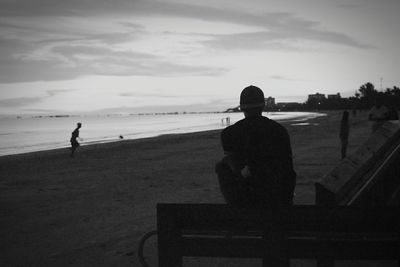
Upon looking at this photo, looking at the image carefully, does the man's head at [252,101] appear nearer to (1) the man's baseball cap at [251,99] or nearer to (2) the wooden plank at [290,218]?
(1) the man's baseball cap at [251,99]

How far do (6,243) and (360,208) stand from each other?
565cm

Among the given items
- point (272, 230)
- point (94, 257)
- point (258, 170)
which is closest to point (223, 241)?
point (272, 230)

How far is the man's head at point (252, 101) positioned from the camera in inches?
111

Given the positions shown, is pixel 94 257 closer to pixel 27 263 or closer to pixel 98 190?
pixel 27 263

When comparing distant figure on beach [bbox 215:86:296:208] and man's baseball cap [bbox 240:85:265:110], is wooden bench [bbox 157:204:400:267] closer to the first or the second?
distant figure on beach [bbox 215:86:296:208]

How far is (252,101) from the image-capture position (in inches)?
112

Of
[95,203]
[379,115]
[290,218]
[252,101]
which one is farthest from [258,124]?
[379,115]

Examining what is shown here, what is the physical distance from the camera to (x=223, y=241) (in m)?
2.06

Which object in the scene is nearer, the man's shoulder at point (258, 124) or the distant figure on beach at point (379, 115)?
the man's shoulder at point (258, 124)

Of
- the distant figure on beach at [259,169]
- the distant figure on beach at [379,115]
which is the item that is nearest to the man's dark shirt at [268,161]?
the distant figure on beach at [259,169]

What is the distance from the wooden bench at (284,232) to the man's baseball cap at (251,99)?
1.07m

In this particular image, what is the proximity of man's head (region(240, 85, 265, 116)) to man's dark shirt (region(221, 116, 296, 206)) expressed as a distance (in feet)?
0.67

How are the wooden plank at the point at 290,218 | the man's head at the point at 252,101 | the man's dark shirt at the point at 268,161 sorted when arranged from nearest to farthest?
the wooden plank at the point at 290,218 → the man's dark shirt at the point at 268,161 → the man's head at the point at 252,101

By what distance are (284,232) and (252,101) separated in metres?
1.19
